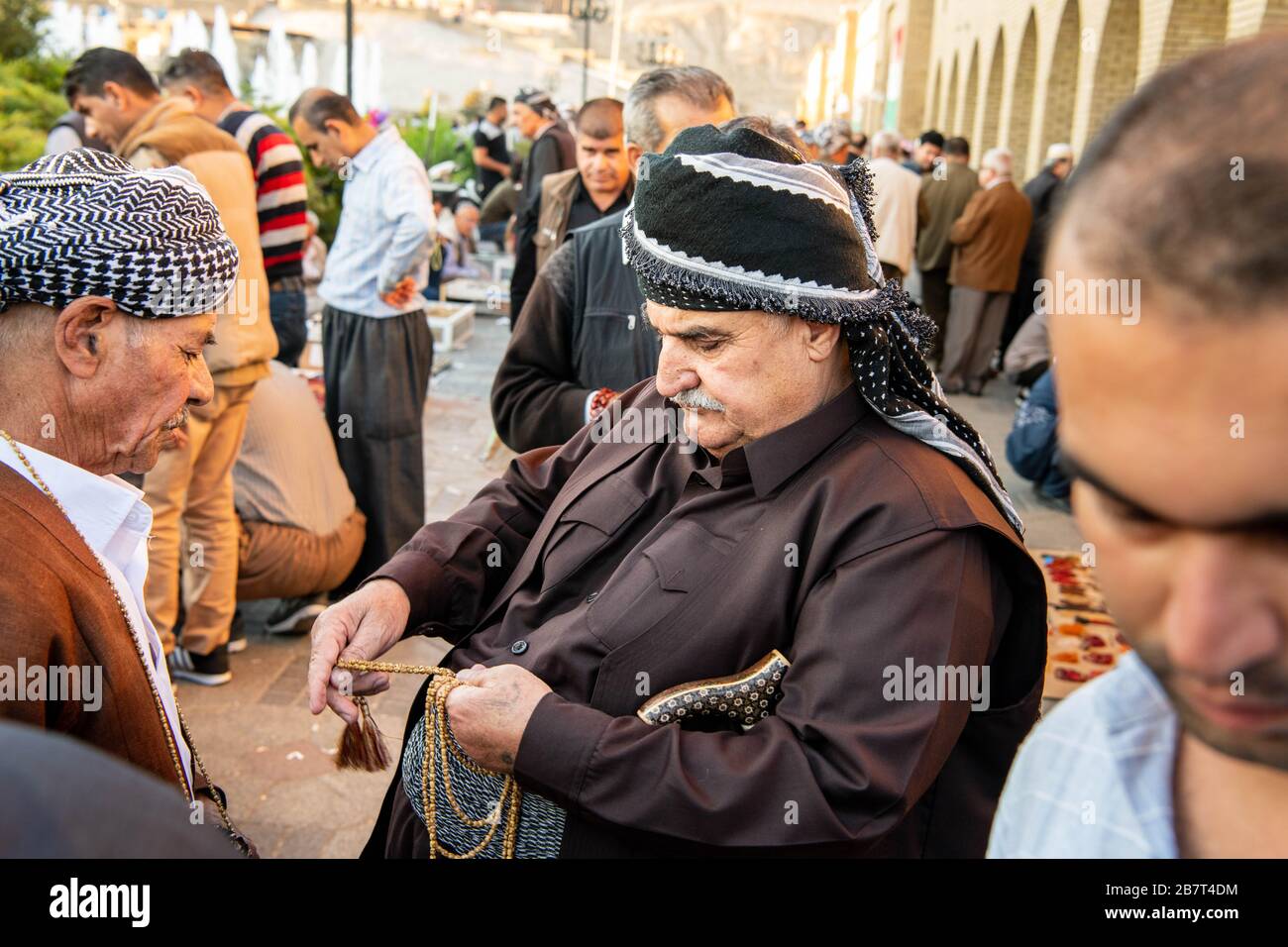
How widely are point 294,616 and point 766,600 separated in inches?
150

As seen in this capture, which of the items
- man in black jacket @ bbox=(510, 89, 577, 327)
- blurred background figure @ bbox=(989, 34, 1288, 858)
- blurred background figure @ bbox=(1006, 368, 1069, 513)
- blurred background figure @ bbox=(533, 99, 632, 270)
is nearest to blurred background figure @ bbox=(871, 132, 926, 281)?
man in black jacket @ bbox=(510, 89, 577, 327)

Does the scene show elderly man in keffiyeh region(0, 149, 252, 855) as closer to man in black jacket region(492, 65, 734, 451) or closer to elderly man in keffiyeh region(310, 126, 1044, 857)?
elderly man in keffiyeh region(310, 126, 1044, 857)

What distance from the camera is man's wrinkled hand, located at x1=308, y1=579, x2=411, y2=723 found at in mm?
2195

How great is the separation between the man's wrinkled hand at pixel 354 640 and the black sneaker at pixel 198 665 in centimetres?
273

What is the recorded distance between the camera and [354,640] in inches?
88.6

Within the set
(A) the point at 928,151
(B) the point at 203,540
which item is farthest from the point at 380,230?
(A) the point at 928,151

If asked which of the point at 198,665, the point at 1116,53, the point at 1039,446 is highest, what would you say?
the point at 1116,53

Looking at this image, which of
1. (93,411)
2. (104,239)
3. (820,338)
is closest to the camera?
(104,239)

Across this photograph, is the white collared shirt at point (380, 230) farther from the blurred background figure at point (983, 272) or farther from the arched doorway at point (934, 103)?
the arched doorway at point (934, 103)

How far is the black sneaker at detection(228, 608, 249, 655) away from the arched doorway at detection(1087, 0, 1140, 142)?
11.5 m

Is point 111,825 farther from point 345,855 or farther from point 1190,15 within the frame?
point 1190,15

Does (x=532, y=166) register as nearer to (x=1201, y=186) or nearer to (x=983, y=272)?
(x=983, y=272)
